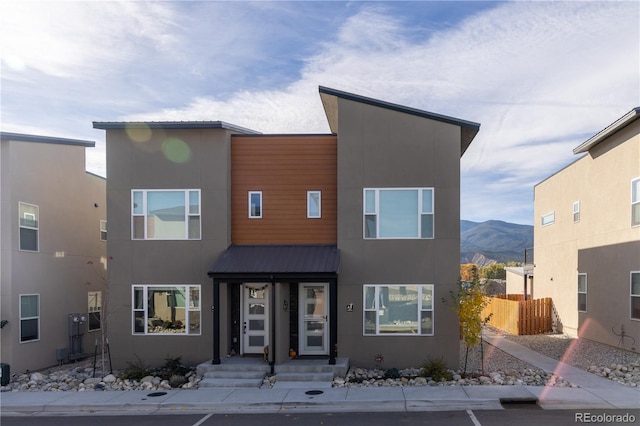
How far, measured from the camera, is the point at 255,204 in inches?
604

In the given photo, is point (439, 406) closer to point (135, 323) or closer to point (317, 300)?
point (317, 300)

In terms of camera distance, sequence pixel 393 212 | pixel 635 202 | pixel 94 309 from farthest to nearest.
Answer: pixel 94 309, pixel 635 202, pixel 393 212

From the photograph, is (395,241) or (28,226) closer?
(395,241)

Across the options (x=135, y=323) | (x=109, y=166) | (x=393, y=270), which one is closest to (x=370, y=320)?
(x=393, y=270)

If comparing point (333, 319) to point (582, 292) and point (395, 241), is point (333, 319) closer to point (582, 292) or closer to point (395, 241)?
point (395, 241)

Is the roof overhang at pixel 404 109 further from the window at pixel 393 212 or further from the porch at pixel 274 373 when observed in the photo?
the porch at pixel 274 373

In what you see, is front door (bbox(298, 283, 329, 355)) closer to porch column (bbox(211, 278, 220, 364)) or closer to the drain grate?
porch column (bbox(211, 278, 220, 364))

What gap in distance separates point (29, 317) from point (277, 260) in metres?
7.65

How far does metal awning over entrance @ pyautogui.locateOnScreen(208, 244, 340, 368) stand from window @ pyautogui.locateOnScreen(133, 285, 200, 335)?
1211 millimetres

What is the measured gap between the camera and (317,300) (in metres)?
15.1

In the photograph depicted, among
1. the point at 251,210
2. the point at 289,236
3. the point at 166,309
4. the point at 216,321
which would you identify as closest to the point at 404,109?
the point at 289,236

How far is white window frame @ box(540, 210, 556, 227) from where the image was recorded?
2383 centimetres

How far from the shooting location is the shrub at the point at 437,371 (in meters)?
12.9

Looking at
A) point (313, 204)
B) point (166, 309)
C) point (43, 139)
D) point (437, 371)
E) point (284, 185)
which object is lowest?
point (437, 371)
